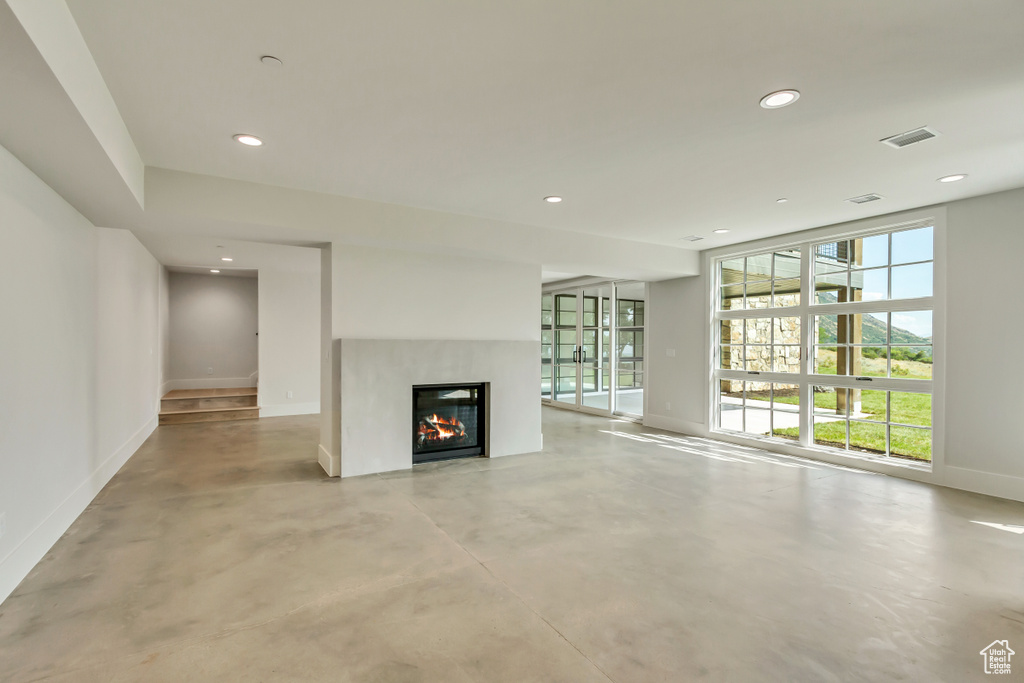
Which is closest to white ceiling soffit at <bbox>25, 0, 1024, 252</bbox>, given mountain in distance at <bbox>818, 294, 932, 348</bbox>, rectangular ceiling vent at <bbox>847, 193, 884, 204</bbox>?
rectangular ceiling vent at <bbox>847, 193, 884, 204</bbox>

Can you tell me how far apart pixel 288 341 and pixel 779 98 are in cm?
793

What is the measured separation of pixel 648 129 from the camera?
3.07 meters

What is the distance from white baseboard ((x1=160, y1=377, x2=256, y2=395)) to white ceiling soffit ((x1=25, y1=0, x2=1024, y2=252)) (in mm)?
7097

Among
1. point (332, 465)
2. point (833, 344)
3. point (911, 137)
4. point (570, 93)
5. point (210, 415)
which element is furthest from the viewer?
point (210, 415)

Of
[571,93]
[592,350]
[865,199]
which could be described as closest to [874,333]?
[865,199]

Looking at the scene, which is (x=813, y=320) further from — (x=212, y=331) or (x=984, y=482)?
(x=212, y=331)

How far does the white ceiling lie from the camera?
6.64 feet

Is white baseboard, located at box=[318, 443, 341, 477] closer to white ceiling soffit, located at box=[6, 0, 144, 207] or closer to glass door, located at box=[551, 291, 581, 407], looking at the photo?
white ceiling soffit, located at box=[6, 0, 144, 207]

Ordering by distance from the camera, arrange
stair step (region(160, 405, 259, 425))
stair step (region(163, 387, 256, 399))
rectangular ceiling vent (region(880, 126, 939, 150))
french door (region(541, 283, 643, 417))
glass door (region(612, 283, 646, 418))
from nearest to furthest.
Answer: rectangular ceiling vent (region(880, 126, 939, 150))
stair step (region(160, 405, 259, 425))
stair step (region(163, 387, 256, 399))
glass door (region(612, 283, 646, 418))
french door (region(541, 283, 643, 417))

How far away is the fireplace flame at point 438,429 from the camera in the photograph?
550cm

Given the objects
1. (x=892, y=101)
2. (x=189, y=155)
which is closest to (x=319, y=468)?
(x=189, y=155)

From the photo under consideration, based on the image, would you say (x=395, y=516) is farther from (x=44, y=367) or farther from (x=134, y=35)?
(x=134, y=35)

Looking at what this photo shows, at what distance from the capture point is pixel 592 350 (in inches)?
381

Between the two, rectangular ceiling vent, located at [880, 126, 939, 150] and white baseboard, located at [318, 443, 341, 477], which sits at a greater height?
rectangular ceiling vent, located at [880, 126, 939, 150]
